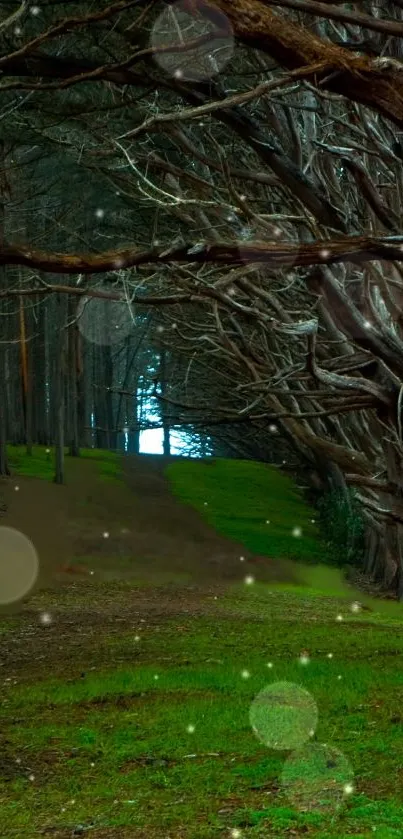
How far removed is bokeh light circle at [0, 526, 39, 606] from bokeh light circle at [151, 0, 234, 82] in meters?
11.2

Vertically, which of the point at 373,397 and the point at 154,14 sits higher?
the point at 154,14

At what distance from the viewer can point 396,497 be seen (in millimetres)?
13820

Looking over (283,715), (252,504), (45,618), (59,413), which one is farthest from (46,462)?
(283,715)

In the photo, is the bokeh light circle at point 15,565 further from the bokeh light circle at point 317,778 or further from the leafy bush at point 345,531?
the bokeh light circle at point 317,778

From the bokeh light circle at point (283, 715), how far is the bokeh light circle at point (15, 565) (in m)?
9.97

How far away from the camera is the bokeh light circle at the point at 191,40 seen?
877 centimetres

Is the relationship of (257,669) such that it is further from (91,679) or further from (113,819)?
(113,819)

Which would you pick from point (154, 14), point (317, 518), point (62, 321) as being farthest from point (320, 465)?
point (154, 14)

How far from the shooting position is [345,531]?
32.4 metres

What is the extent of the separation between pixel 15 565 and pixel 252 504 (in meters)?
18.0

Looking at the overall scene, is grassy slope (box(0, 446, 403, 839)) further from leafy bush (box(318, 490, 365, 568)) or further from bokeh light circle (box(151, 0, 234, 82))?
leafy bush (box(318, 490, 365, 568))

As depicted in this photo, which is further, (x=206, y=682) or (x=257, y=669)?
(x=257, y=669)

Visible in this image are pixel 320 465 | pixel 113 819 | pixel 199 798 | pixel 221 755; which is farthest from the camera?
pixel 320 465

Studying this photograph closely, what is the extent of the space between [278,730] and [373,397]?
4680 millimetres
